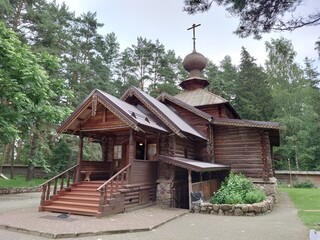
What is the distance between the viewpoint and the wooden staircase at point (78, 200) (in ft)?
31.1

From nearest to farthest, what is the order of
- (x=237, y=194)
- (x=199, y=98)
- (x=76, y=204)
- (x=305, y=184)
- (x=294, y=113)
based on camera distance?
(x=76, y=204) → (x=237, y=194) → (x=199, y=98) → (x=305, y=184) → (x=294, y=113)

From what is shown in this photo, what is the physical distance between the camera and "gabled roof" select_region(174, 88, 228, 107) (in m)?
18.8

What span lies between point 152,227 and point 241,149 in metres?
9.83

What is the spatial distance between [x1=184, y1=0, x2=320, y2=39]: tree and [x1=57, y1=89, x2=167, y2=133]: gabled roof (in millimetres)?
5658

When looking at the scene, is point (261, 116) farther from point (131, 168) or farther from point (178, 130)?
point (131, 168)

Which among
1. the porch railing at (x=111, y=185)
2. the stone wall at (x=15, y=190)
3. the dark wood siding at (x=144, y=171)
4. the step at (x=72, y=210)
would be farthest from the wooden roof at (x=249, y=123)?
the stone wall at (x=15, y=190)

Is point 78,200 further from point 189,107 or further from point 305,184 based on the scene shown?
point 305,184

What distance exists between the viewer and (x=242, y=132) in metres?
15.8

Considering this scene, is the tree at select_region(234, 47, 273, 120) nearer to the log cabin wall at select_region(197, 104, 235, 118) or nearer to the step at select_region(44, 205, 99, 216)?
the log cabin wall at select_region(197, 104, 235, 118)

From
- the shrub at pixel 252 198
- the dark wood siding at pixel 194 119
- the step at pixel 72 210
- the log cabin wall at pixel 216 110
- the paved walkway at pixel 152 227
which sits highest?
the log cabin wall at pixel 216 110

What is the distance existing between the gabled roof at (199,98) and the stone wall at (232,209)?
9367 mm

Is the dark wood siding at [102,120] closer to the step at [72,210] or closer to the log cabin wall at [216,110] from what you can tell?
the step at [72,210]

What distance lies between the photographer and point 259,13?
5.64 meters

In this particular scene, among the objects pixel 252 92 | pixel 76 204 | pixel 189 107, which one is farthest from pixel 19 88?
pixel 252 92
